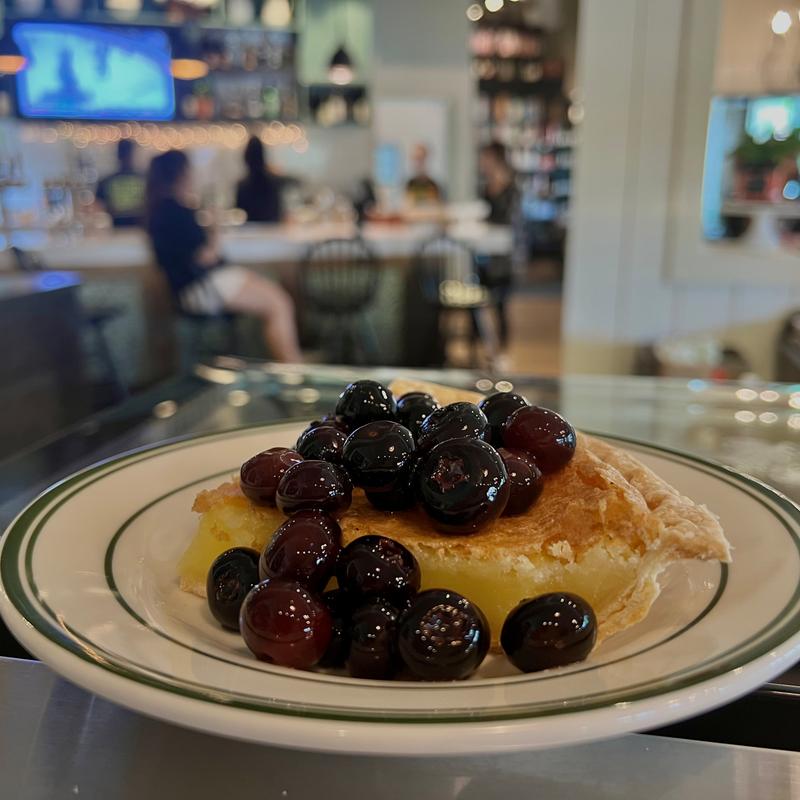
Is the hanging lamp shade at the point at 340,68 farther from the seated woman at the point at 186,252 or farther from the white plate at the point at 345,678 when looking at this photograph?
the white plate at the point at 345,678

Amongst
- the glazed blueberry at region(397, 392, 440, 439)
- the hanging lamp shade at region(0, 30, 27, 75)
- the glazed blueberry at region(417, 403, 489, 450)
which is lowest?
the glazed blueberry at region(397, 392, 440, 439)

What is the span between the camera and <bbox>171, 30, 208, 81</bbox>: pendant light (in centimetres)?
579

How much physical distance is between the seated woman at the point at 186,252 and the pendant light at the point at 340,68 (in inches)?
120

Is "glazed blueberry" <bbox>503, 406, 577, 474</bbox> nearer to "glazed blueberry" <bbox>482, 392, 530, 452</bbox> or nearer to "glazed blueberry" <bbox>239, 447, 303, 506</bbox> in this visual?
"glazed blueberry" <bbox>482, 392, 530, 452</bbox>

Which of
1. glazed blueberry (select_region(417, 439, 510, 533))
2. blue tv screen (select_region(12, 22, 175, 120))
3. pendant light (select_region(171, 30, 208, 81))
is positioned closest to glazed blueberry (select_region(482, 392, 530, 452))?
glazed blueberry (select_region(417, 439, 510, 533))

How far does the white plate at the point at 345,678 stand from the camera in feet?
1.29

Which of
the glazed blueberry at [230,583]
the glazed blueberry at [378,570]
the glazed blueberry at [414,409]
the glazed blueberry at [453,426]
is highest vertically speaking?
the glazed blueberry at [453,426]

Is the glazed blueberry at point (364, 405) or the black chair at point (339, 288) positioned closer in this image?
the glazed blueberry at point (364, 405)

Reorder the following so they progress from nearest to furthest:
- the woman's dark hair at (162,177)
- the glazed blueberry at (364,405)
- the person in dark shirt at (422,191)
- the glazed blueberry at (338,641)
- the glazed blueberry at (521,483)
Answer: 1. the glazed blueberry at (338,641)
2. the glazed blueberry at (521,483)
3. the glazed blueberry at (364,405)
4. the woman's dark hair at (162,177)
5. the person in dark shirt at (422,191)

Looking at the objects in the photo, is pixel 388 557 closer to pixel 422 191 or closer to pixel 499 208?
pixel 422 191

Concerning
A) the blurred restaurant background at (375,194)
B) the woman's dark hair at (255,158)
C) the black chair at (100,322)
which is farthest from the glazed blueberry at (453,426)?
the woman's dark hair at (255,158)

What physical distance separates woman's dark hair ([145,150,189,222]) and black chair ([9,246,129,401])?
50 centimetres

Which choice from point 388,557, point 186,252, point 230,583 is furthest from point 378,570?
point 186,252

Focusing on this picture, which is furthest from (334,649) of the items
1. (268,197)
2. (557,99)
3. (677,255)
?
(557,99)
